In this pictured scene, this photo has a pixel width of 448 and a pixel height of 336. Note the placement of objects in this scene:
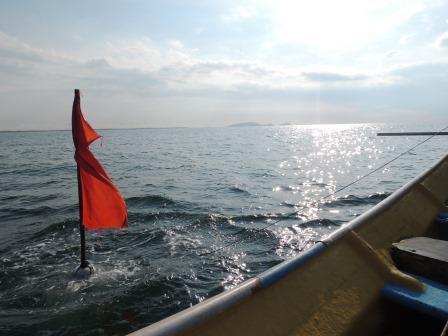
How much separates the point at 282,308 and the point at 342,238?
1602 mm

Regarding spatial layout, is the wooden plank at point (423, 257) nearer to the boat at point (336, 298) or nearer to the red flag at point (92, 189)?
the boat at point (336, 298)

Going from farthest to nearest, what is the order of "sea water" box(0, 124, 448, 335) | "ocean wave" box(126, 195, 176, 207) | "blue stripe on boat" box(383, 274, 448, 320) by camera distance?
"ocean wave" box(126, 195, 176, 207), "sea water" box(0, 124, 448, 335), "blue stripe on boat" box(383, 274, 448, 320)

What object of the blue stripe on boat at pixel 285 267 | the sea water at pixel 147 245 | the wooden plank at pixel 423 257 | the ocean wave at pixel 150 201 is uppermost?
the blue stripe on boat at pixel 285 267

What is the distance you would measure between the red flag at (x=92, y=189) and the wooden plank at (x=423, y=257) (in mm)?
4956

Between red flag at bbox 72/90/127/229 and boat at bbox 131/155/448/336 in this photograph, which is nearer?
boat at bbox 131/155/448/336

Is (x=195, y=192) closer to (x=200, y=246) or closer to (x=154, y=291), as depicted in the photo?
(x=200, y=246)

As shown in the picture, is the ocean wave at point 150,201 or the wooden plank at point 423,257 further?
the ocean wave at point 150,201

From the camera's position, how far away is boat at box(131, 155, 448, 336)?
118 inches

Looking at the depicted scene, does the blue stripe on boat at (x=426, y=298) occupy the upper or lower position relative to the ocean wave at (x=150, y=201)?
upper

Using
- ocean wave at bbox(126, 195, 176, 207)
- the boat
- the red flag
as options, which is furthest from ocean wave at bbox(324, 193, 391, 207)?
the red flag

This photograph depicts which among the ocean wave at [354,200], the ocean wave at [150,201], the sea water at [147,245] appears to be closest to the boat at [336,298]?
the sea water at [147,245]

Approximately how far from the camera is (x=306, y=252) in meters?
3.99

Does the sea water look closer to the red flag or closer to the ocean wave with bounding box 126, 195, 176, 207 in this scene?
the ocean wave with bounding box 126, 195, 176, 207

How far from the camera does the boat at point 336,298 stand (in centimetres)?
299
